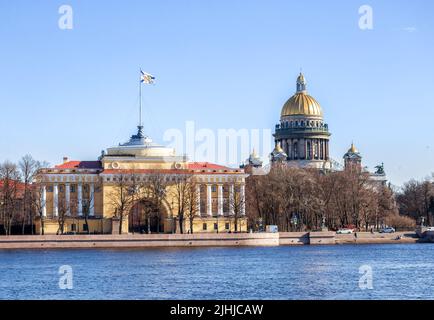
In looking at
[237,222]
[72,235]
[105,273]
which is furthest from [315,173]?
[105,273]

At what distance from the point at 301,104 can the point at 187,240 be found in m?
54.6

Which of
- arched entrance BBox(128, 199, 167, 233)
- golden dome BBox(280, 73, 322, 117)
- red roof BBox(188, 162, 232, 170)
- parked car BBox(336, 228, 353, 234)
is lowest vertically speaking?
parked car BBox(336, 228, 353, 234)

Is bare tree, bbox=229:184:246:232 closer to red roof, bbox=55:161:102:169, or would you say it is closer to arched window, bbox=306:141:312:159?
red roof, bbox=55:161:102:169

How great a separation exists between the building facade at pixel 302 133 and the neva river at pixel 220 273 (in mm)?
57752

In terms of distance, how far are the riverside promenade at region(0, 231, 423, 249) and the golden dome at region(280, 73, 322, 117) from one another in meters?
46.0

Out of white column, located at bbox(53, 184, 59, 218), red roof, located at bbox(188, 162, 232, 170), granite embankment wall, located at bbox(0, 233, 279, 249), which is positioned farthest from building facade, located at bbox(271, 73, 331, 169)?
granite embankment wall, located at bbox(0, 233, 279, 249)

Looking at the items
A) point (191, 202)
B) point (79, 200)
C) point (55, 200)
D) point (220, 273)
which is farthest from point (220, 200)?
point (220, 273)

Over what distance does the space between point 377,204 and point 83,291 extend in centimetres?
6257

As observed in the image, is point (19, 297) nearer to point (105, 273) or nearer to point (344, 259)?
point (105, 273)

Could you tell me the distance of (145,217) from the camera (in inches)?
3834

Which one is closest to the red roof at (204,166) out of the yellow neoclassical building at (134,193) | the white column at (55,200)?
the yellow neoclassical building at (134,193)

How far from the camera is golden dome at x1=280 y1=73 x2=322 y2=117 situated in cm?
13875

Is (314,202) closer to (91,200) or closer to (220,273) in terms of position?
(91,200)
